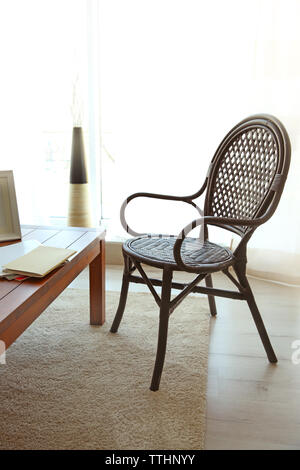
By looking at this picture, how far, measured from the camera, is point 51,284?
135 centimetres

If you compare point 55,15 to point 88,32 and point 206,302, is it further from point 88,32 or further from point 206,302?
point 206,302

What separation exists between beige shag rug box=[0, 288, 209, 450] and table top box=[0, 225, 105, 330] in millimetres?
383

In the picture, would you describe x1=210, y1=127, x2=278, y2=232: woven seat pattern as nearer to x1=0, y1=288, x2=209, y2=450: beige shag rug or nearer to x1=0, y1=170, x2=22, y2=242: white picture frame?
x1=0, y1=288, x2=209, y2=450: beige shag rug

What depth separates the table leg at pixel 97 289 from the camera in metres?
1.95

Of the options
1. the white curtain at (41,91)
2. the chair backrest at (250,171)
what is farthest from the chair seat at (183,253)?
the white curtain at (41,91)

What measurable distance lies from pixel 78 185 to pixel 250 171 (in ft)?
3.98

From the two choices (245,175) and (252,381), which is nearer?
(252,381)

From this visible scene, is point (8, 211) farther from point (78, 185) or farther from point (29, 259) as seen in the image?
point (78, 185)

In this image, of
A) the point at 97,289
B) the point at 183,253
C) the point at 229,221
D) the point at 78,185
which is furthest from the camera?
the point at 78,185

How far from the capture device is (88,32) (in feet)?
8.57

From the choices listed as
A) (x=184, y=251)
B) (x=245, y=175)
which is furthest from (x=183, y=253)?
(x=245, y=175)

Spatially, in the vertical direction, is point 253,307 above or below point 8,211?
below

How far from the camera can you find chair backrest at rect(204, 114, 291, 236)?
161 cm

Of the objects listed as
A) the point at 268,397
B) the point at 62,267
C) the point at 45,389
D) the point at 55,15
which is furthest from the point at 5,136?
the point at 268,397
